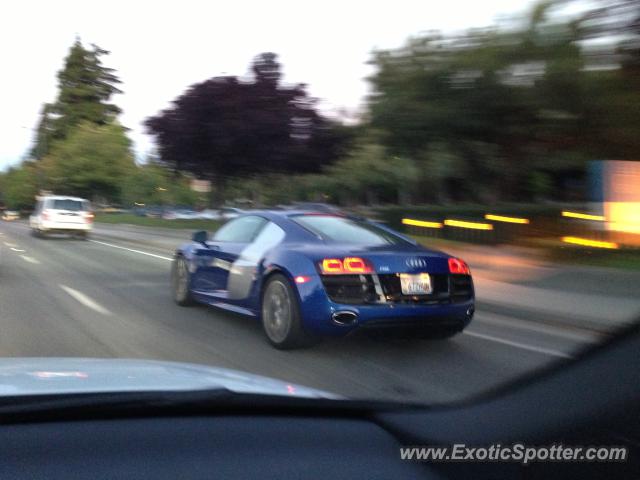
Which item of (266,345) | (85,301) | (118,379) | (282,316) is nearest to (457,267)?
(282,316)

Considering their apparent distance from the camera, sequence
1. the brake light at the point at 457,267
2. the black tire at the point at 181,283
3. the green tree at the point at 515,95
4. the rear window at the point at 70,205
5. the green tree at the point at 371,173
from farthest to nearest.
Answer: the green tree at the point at 371,173 → the rear window at the point at 70,205 → the green tree at the point at 515,95 → the black tire at the point at 181,283 → the brake light at the point at 457,267

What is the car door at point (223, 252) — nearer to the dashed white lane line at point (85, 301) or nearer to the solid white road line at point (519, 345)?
the dashed white lane line at point (85, 301)

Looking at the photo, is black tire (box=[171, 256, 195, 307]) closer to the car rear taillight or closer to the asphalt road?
the asphalt road

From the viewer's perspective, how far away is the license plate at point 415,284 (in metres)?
6.79

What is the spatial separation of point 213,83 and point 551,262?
45.1ft

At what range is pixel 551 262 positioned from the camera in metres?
15.9

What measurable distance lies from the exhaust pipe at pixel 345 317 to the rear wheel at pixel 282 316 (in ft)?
1.31

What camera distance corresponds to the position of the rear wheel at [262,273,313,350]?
693cm

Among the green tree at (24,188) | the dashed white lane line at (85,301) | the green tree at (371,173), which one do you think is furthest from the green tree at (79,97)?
the dashed white lane line at (85,301)

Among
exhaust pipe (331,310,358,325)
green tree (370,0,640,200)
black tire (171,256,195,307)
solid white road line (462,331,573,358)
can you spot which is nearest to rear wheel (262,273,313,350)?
exhaust pipe (331,310,358,325)

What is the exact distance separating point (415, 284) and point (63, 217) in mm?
26974

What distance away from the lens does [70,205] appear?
31.9m

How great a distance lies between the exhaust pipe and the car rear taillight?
367 mm

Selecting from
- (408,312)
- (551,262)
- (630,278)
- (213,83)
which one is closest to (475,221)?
(551,262)
